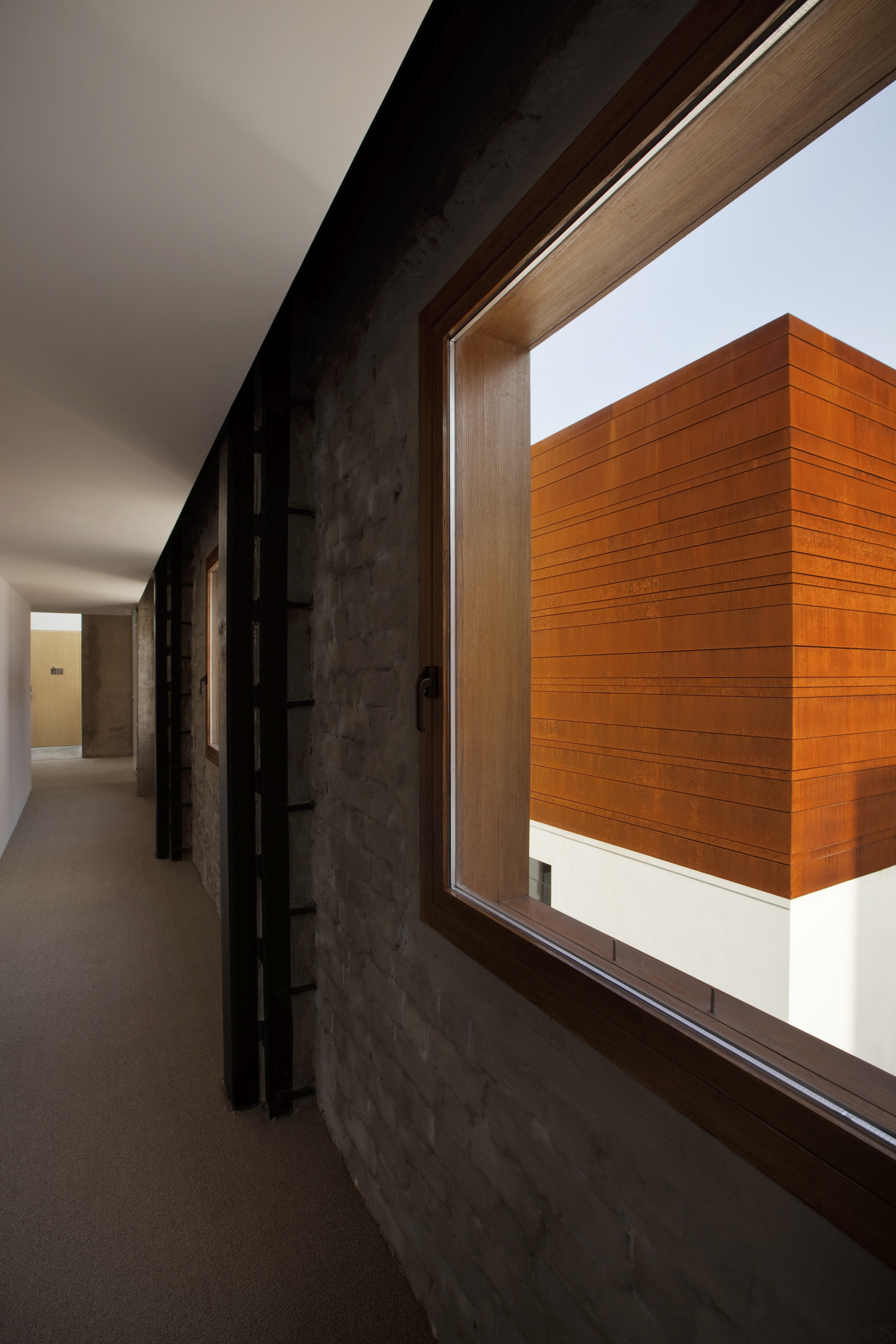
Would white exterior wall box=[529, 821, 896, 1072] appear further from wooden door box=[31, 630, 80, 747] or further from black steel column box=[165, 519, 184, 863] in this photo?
wooden door box=[31, 630, 80, 747]

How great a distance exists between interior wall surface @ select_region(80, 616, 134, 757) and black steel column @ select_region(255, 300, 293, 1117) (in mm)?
11221

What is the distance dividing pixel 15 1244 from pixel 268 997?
0.93 meters

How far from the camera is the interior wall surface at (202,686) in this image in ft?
16.0

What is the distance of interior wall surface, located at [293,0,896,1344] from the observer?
2.94ft

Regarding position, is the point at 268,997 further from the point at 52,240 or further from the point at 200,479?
the point at 200,479

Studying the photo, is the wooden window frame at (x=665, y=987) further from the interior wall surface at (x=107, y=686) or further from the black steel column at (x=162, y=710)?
the interior wall surface at (x=107, y=686)

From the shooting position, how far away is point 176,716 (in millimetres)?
6035

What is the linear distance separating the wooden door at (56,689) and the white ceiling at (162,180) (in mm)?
13957

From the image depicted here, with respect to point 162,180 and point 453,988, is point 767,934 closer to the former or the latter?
point 453,988

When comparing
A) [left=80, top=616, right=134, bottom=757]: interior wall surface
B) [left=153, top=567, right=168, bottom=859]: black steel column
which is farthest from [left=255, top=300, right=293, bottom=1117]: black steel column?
[left=80, top=616, right=134, bottom=757]: interior wall surface

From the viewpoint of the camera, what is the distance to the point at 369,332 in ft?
6.82

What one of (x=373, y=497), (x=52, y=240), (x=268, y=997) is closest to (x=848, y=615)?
(x=373, y=497)

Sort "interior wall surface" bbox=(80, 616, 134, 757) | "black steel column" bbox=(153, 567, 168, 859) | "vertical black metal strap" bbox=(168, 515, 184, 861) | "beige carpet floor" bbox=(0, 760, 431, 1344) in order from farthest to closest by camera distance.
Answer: "interior wall surface" bbox=(80, 616, 134, 757), "black steel column" bbox=(153, 567, 168, 859), "vertical black metal strap" bbox=(168, 515, 184, 861), "beige carpet floor" bbox=(0, 760, 431, 1344)

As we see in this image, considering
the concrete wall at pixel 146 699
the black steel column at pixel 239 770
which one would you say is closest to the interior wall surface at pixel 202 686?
the black steel column at pixel 239 770
